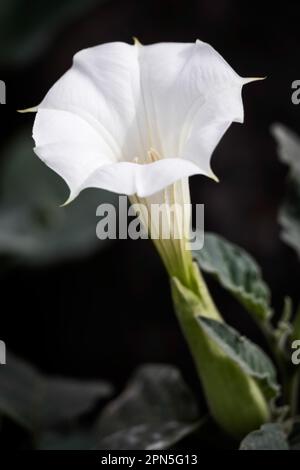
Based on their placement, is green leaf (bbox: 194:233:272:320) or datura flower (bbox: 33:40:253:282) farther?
green leaf (bbox: 194:233:272:320)

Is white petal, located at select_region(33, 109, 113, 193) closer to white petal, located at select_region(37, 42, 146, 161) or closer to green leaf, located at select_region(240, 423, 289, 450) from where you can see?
white petal, located at select_region(37, 42, 146, 161)

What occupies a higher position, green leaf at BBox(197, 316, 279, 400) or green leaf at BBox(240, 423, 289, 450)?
green leaf at BBox(197, 316, 279, 400)

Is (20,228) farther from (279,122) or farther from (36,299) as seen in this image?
(279,122)

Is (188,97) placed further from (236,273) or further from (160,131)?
(236,273)

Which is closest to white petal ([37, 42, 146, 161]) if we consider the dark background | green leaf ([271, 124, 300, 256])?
green leaf ([271, 124, 300, 256])

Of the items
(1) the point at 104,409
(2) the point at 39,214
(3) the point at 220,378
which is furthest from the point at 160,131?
(2) the point at 39,214

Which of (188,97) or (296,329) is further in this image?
(296,329)
